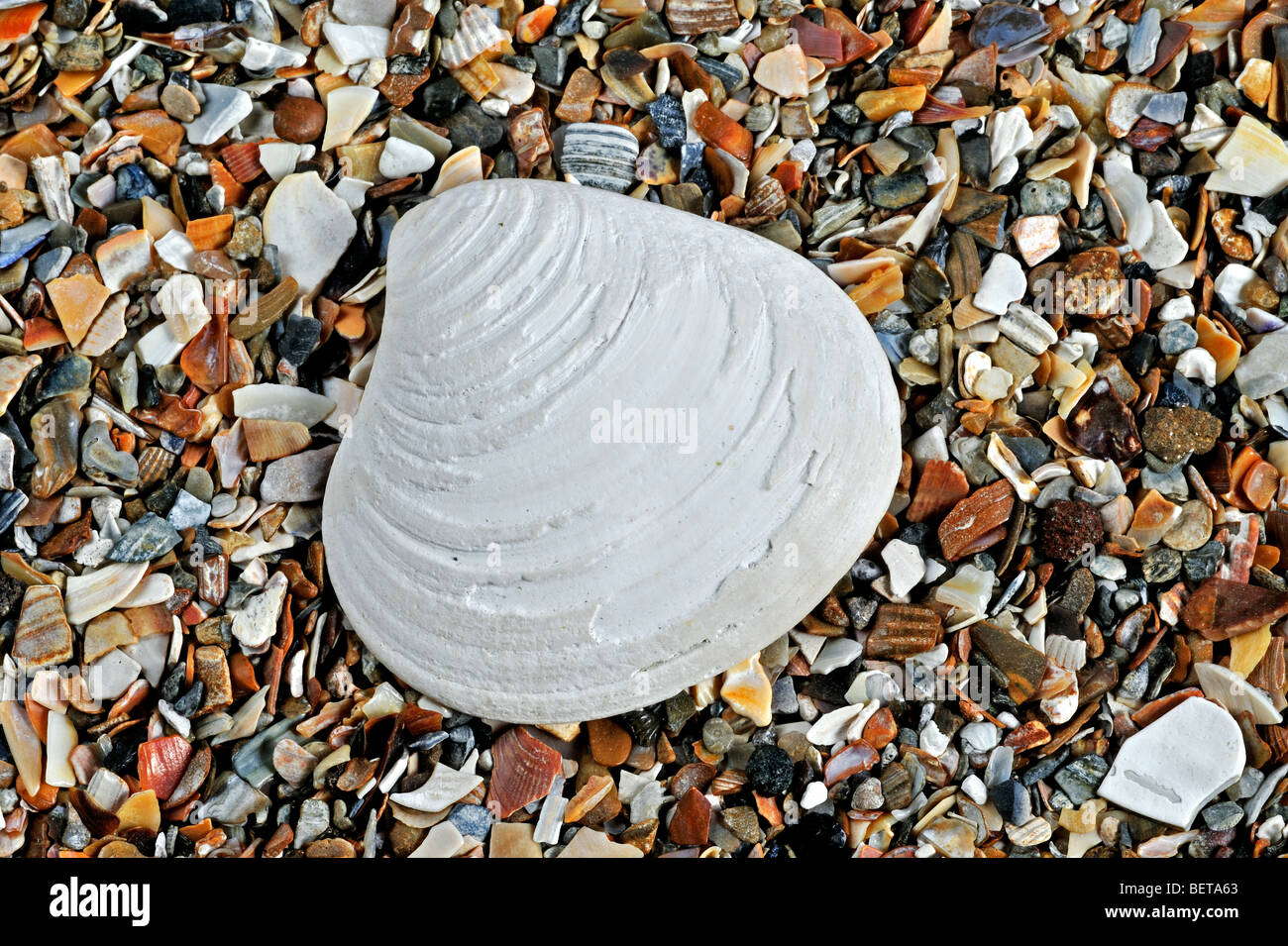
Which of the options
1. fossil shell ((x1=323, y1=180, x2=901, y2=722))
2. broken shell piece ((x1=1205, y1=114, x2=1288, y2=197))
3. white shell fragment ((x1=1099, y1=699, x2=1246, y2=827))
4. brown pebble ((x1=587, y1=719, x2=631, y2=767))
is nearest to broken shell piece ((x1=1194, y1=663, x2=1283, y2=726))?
white shell fragment ((x1=1099, y1=699, x2=1246, y2=827))

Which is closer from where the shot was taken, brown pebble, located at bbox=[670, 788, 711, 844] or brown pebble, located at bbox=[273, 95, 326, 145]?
brown pebble, located at bbox=[670, 788, 711, 844]

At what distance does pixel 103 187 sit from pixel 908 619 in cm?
163

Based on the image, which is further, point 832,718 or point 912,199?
point 912,199

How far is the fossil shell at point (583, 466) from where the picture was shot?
1.75 metres

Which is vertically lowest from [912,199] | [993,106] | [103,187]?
[103,187]

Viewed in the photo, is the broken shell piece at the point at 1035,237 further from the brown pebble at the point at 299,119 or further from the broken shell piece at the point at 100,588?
the broken shell piece at the point at 100,588

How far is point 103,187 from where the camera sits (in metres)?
1.94

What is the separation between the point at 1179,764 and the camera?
1929 millimetres

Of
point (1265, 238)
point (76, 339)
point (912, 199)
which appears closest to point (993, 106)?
point (912, 199)

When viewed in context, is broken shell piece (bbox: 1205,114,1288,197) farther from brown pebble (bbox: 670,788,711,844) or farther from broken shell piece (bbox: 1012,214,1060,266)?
brown pebble (bbox: 670,788,711,844)

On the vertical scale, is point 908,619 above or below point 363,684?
above

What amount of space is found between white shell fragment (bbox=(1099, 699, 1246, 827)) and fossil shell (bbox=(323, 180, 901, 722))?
66 cm

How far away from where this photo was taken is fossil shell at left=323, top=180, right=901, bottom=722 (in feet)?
5.73

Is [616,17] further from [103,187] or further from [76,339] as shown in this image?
[76,339]
